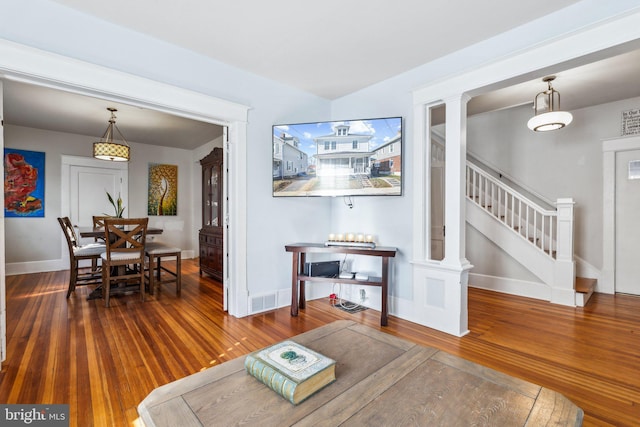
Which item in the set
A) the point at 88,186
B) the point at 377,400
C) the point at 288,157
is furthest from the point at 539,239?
the point at 88,186

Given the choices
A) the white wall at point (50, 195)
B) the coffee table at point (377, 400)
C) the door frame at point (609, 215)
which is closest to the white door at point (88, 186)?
the white wall at point (50, 195)

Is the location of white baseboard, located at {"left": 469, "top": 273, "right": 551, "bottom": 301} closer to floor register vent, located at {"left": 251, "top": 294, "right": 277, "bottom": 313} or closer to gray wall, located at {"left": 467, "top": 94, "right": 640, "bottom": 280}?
gray wall, located at {"left": 467, "top": 94, "right": 640, "bottom": 280}

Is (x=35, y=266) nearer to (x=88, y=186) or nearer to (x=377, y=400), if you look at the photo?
(x=88, y=186)

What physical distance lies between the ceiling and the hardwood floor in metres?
2.20

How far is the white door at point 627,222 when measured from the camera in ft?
12.6

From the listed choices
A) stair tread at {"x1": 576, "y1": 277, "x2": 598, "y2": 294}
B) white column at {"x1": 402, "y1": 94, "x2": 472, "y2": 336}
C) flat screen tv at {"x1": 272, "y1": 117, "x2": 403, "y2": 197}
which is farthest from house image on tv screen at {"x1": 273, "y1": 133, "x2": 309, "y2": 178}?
stair tread at {"x1": 576, "y1": 277, "x2": 598, "y2": 294}

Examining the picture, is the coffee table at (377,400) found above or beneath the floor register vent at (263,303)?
above

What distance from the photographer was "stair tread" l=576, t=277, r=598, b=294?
11.4 feet

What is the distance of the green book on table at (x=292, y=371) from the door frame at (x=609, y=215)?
4934mm

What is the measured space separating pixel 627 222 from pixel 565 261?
4.29 ft

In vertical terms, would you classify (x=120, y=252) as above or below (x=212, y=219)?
below

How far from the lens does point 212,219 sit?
478cm

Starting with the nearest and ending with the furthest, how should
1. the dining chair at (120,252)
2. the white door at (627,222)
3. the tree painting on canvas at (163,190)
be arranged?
1. the dining chair at (120,252)
2. the white door at (627,222)
3. the tree painting on canvas at (163,190)

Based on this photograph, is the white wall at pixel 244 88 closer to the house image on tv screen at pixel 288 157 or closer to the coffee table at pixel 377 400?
the house image on tv screen at pixel 288 157
